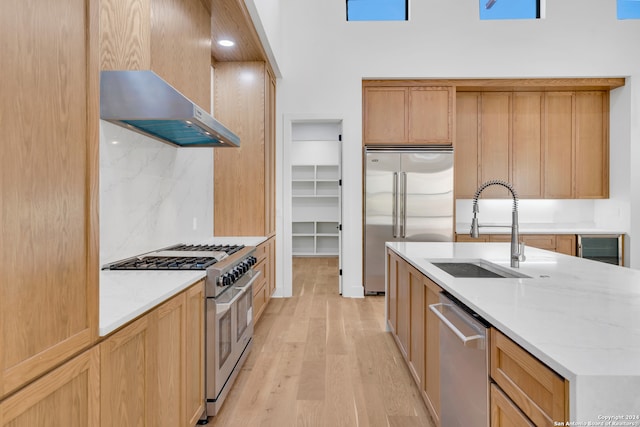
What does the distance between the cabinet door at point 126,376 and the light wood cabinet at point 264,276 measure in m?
1.91

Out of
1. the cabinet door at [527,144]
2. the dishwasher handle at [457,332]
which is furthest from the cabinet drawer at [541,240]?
the dishwasher handle at [457,332]

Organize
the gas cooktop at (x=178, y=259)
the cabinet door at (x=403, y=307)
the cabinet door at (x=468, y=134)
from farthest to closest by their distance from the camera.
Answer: the cabinet door at (x=468, y=134) → the cabinet door at (x=403, y=307) → the gas cooktop at (x=178, y=259)

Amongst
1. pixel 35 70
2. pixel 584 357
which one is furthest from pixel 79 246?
pixel 584 357

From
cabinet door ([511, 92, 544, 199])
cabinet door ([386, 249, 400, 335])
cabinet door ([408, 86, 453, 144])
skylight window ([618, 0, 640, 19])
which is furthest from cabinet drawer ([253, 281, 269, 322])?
skylight window ([618, 0, 640, 19])

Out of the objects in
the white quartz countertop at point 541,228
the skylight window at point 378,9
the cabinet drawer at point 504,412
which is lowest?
the cabinet drawer at point 504,412

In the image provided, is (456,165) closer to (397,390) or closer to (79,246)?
(397,390)

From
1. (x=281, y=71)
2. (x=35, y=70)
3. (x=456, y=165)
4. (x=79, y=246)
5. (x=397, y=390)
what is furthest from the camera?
(x=456, y=165)

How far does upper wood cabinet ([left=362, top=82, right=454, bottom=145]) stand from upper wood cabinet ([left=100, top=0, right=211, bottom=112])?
2477 mm

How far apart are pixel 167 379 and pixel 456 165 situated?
4.59m

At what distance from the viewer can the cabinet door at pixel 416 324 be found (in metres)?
2.07

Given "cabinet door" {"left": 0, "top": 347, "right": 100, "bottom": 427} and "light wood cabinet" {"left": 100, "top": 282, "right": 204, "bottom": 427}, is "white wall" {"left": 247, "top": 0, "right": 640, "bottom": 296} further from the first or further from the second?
"cabinet door" {"left": 0, "top": 347, "right": 100, "bottom": 427}

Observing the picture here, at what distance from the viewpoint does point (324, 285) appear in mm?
5312

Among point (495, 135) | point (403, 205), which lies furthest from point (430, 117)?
point (403, 205)

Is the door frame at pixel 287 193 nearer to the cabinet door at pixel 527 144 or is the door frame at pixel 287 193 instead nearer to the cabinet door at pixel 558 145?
the cabinet door at pixel 527 144
